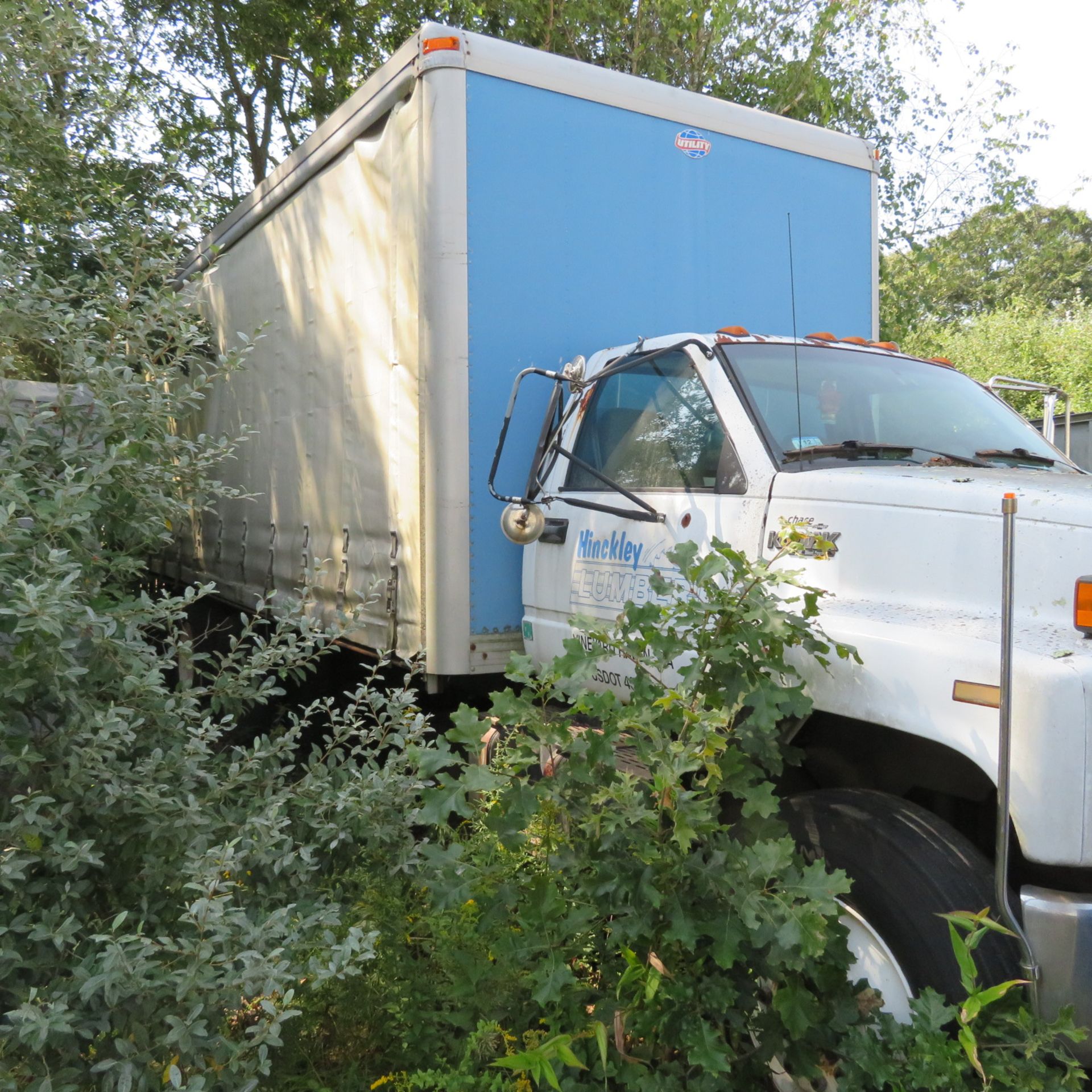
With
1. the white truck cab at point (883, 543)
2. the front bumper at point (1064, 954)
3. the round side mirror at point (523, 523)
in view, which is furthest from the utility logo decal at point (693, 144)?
the front bumper at point (1064, 954)

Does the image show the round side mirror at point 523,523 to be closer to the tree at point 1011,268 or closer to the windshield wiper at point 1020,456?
the windshield wiper at point 1020,456

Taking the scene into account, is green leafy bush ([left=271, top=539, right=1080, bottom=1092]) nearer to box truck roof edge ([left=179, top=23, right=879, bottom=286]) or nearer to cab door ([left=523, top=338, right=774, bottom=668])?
cab door ([left=523, top=338, right=774, bottom=668])

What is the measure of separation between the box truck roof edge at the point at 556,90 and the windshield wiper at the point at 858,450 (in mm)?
2344

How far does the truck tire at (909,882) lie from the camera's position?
7.97 ft

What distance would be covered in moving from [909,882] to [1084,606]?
2.63 ft

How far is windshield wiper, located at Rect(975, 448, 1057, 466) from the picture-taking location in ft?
12.3

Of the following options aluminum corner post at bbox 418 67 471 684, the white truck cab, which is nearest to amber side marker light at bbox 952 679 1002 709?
the white truck cab

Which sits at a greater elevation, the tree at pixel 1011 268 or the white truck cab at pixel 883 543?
the tree at pixel 1011 268

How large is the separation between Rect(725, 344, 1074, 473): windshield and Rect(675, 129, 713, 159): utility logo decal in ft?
5.02

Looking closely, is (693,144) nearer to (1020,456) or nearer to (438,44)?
(438,44)

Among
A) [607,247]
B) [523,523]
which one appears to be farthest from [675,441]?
[607,247]

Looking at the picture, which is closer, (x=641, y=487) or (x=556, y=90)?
(x=641, y=487)

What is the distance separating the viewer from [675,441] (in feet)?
13.0

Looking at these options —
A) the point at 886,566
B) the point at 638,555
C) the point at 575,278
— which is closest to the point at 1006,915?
the point at 886,566
